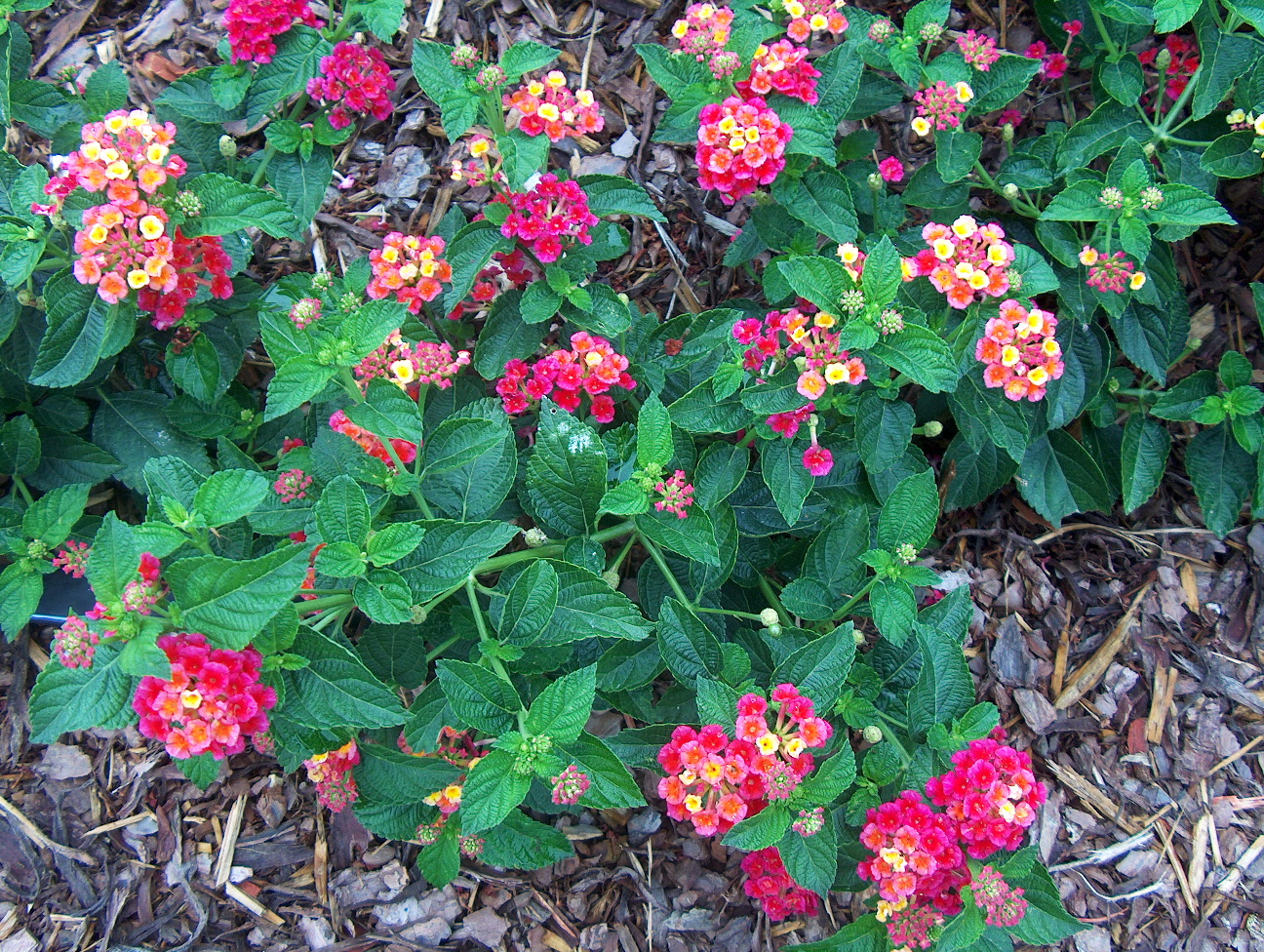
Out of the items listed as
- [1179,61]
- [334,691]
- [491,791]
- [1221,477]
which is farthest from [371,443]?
[1179,61]

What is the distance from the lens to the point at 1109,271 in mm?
2695

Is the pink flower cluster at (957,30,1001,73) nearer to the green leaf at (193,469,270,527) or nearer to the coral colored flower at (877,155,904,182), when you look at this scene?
the coral colored flower at (877,155,904,182)

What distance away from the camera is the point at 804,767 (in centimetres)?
219

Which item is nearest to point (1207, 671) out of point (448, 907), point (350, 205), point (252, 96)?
point (448, 907)

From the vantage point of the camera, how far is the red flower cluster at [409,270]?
263cm

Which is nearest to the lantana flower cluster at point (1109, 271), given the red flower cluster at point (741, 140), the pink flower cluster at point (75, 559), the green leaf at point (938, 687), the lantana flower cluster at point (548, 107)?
the red flower cluster at point (741, 140)

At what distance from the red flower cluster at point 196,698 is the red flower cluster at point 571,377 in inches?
44.5

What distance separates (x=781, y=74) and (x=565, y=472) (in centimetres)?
134

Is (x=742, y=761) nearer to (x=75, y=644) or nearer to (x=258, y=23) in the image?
(x=75, y=644)

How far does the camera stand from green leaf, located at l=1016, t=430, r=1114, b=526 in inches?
124

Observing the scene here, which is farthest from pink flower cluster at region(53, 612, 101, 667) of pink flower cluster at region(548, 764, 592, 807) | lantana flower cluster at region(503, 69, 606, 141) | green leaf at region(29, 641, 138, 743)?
lantana flower cluster at region(503, 69, 606, 141)

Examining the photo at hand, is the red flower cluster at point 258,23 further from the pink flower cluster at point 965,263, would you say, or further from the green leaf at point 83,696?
the pink flower cluster at point 965,263

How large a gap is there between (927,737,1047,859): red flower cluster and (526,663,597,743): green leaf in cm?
85

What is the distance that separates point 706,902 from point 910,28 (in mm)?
2817
